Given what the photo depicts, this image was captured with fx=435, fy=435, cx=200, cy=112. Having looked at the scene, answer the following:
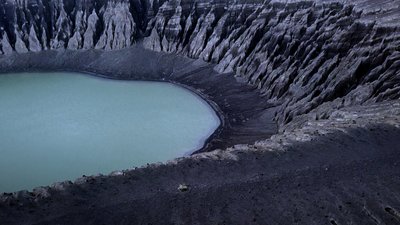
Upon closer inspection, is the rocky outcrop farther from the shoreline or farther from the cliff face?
the shoreline

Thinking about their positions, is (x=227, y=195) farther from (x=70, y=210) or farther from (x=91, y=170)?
(x=91, y=170)

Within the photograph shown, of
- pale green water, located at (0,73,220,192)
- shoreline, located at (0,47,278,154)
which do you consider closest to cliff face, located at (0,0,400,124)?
shoreline, located at (0,47,278,154)

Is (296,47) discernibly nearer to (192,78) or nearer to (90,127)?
(192,78)

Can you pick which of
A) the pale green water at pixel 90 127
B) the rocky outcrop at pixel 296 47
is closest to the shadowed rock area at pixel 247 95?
the rocky outcrop at pixel 296 47

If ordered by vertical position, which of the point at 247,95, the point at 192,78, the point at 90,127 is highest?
the point at 247,95

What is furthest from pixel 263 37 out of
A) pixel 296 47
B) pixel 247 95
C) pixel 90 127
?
pixel 90 127

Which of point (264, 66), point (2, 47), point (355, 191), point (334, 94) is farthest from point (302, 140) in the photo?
point (2, 47)

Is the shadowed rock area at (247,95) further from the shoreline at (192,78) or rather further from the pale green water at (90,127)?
the pale green water at (90,127)
